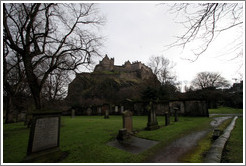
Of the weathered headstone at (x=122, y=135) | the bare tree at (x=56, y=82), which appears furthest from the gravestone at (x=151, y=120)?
the bare tree at (x=56, y=82)

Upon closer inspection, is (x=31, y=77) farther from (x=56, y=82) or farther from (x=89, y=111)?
(x=89, y=111)

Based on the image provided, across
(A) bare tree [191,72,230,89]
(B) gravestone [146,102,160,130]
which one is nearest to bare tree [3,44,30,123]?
(B) gravestone [146,102,160,130]

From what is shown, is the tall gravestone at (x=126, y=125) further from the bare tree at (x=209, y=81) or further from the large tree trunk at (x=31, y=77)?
the bare tree at (x=209, y=81)

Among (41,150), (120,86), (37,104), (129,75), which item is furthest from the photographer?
(129,75)

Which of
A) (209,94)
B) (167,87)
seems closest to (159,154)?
(167,87)

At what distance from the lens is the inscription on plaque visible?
12.4ft

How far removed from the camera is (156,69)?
30.6 meters

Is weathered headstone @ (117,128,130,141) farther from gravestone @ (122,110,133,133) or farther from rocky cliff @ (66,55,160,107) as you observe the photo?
rocky cliff @ (66,55,160,107)

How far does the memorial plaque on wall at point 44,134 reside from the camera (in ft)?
12.2

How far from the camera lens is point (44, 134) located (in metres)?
3.97

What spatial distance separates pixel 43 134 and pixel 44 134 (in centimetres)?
3

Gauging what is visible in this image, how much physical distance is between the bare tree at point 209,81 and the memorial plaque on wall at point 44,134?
4414 centimetres

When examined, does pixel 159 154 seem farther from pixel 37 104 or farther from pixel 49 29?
pixel 49 29

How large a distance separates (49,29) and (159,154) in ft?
34.7
